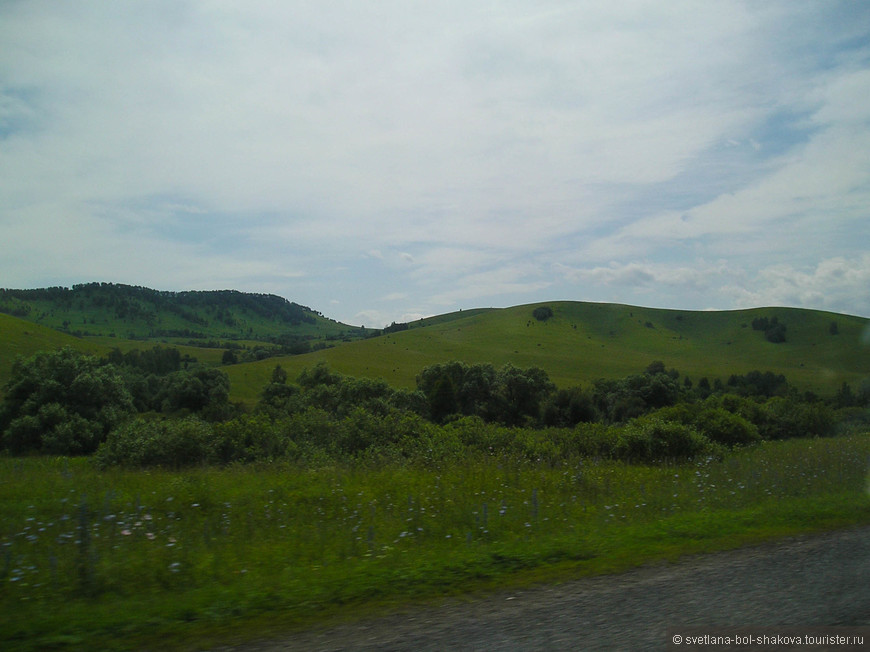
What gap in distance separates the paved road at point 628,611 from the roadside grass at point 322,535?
46 cm

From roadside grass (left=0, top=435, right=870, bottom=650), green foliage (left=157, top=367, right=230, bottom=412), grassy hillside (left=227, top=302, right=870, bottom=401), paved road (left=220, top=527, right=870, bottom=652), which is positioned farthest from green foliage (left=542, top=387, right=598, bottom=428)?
paved road (left=220, top=527, right=870, bottom=652)

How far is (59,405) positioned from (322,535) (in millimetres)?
32875

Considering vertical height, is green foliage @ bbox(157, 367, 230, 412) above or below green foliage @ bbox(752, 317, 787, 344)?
below

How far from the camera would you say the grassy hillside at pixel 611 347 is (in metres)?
116

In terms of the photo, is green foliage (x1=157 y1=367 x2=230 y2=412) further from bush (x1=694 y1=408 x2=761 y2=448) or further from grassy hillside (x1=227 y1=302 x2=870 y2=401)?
bush (x1=694 y1=408 x2=761 y2=448)

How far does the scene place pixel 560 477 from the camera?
12656 mm

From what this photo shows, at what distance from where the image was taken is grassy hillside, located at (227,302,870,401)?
115812 millimetres

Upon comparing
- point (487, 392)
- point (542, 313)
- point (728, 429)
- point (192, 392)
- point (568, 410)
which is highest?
point (542, 313)

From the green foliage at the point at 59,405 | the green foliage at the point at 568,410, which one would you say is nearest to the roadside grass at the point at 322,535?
the green foliage at the point at 59,405

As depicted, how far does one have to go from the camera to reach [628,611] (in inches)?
207

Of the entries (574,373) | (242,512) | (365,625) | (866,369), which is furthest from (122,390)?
(866,369)

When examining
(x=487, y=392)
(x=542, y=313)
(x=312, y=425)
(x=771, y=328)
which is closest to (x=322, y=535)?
(x=312, y=425)

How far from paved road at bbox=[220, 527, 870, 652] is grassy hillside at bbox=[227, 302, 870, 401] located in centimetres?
9380

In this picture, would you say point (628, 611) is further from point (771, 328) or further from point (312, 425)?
point (771, 328)
